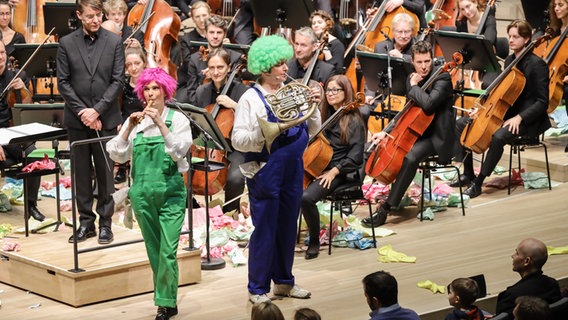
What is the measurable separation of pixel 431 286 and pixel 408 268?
447 millimetres

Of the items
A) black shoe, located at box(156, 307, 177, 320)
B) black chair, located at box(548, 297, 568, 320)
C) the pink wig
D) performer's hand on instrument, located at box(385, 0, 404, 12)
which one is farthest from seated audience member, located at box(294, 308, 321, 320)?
performer's hand on instrument, located at box(385, 0, 404, 12)

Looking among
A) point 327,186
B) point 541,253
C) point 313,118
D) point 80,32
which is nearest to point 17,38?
point 80,32

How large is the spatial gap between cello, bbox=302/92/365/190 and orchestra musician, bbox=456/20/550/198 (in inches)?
52.3

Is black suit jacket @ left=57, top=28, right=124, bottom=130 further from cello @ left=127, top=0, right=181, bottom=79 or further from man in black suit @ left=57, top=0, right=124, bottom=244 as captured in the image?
cello @ left=127, top=0, right=181, bottom=79

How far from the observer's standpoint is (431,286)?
6000mm

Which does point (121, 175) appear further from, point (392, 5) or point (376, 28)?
point (392, 5)

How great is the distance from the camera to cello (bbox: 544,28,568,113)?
8.30 metres

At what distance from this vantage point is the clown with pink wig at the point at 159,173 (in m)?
5.52

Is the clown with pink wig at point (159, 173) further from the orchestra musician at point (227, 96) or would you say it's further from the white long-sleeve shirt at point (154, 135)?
the orchestra musician at point (227, 96)

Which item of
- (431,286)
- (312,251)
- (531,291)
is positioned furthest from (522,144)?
(531,291)

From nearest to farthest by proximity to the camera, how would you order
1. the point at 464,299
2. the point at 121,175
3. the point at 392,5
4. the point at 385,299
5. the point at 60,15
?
the point at 385,299, the point at 464,299, the point at 121,175, the point at 60,15, the point at 392,5

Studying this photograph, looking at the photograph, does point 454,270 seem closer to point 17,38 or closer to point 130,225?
point 130,225

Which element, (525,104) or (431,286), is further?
(525,104)

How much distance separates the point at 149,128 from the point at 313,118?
840 millimetres
